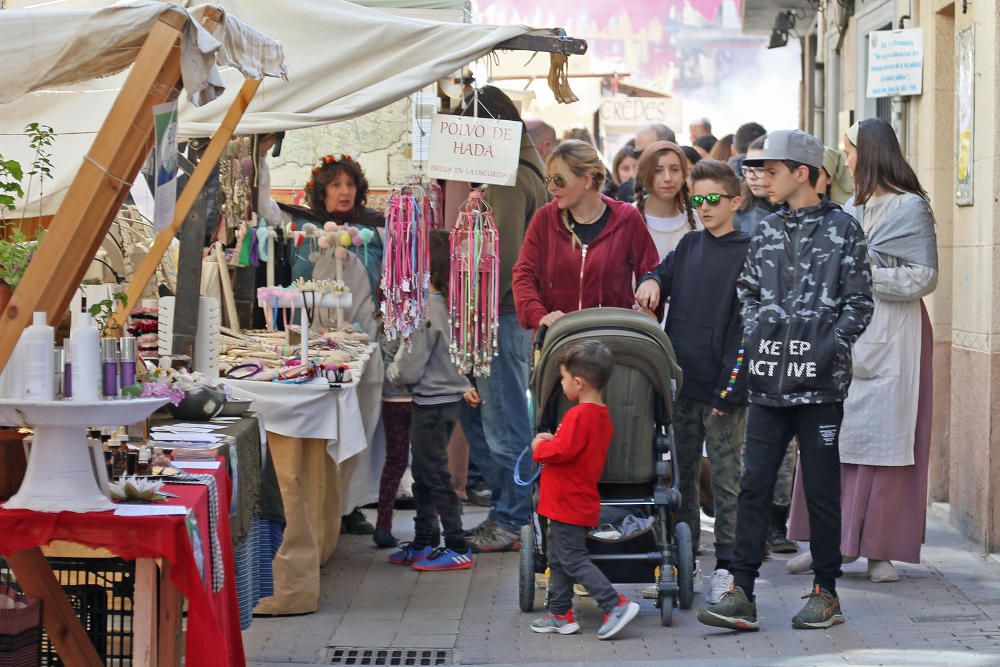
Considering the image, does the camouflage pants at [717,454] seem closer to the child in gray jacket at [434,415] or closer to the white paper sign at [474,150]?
the child in gray jacket at [434,415]

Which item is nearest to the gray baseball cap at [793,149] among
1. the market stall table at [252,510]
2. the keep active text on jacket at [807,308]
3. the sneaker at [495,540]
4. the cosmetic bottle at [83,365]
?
A: the keep active text on jacket at [807,308]

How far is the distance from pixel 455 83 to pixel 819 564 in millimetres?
3347

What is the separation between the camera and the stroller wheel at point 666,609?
6.63 meters

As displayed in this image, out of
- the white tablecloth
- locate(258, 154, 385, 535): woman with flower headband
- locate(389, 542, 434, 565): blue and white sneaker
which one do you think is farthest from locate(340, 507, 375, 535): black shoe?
the white tablecloth

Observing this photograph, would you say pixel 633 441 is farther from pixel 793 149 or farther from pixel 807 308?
pixel 793 149

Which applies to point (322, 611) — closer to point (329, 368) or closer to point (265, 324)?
point (329, 368)

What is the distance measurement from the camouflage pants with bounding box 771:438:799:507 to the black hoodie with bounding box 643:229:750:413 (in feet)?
3.77

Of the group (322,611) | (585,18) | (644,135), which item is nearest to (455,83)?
(322,611)

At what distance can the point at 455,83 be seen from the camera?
8.31m

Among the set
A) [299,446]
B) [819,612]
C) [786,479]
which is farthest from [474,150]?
[819,612]

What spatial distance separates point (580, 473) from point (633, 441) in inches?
15.1

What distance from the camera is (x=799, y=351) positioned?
636 centimetres

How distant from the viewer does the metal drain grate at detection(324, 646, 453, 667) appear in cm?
629

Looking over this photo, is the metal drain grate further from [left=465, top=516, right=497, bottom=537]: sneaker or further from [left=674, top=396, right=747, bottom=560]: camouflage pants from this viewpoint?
[left=465, top=516, right=497, bottom=537]: sneaker
